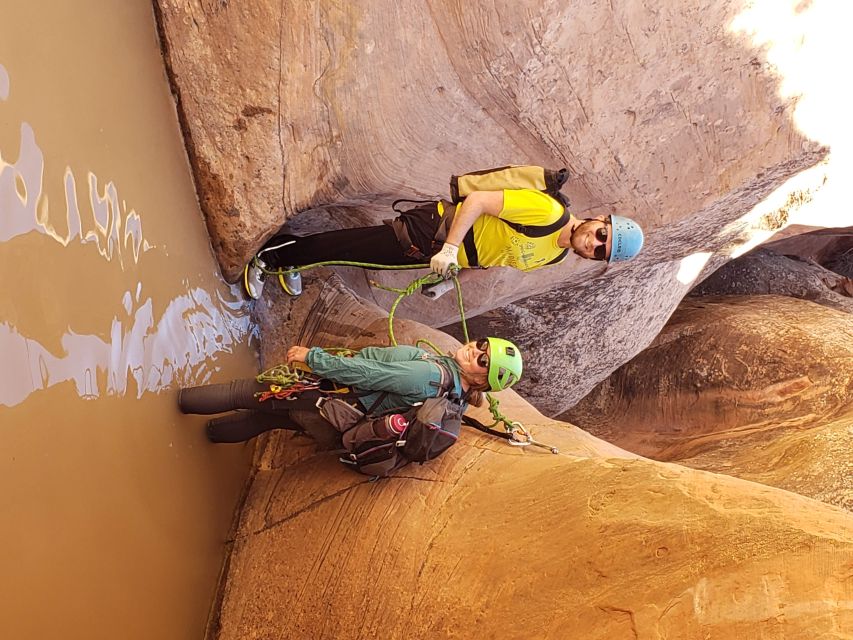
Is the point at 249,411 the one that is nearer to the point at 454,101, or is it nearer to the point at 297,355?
the point at 297,355

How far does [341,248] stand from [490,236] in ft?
3.03

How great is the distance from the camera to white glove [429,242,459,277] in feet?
10.5

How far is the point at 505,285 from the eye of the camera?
502cm

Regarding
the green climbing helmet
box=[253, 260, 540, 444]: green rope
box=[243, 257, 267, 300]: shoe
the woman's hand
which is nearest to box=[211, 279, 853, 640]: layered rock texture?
box=[253, 260, 540, 444]: green rope

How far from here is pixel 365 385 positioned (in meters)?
3.01

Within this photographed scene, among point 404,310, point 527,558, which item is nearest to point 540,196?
point 527,558

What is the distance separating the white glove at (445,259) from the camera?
3197 millimetres

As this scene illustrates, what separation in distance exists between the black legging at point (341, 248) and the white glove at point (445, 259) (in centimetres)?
52

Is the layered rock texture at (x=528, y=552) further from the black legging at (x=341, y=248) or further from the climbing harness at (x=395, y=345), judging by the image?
the black legging at (x=341, y=248)

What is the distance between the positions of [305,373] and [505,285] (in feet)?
7.29

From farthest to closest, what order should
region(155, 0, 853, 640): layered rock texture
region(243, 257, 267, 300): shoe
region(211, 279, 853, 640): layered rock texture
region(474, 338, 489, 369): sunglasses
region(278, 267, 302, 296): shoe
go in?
region(278, 267, 302, 296): shoe → region(243, 257, 267, 300): shoe → region(474, 338, 489, 369): sunglasses → region(155, 0, 853, 640): layered rock texture → region(211, 279, 853, 640): layered rock texture

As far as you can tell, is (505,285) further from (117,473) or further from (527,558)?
(117,473)

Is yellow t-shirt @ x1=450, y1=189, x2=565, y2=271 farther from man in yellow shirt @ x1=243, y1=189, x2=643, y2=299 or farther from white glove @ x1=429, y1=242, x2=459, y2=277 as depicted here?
white glove @ x1=429, y1=242, x2=459, y2=277

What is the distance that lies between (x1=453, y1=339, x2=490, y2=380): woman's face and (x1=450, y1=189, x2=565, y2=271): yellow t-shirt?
1.70ft
